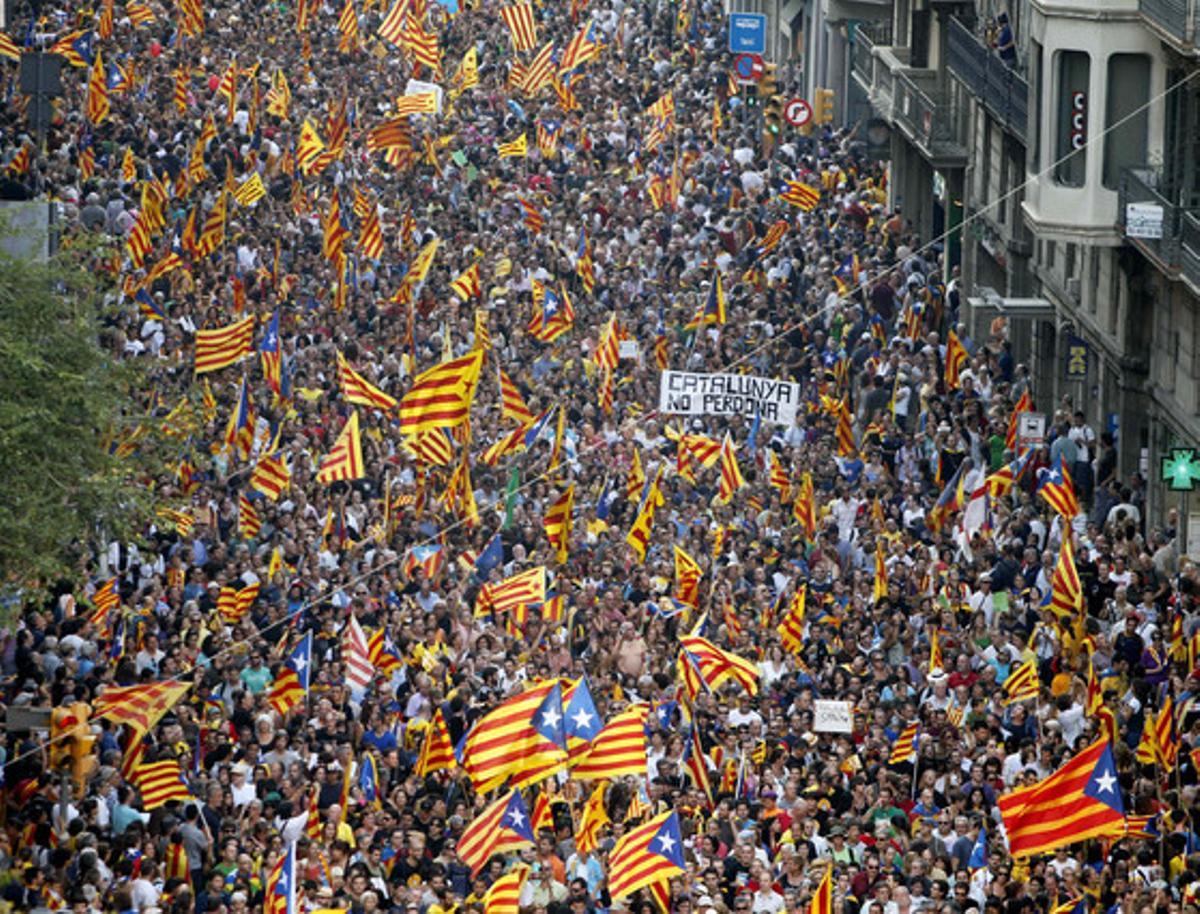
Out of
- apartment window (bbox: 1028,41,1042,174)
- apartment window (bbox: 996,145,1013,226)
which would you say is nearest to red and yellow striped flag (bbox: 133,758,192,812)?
apartment window (bbox: 1028,41,1042,174)

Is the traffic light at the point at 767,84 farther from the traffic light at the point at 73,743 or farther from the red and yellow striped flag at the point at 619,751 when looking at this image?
the red and yellow striped flag at the point at 619,751

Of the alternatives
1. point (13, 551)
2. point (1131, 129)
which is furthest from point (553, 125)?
point (13, 551)

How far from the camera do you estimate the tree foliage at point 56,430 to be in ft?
114

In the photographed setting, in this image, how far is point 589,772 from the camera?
30.8m

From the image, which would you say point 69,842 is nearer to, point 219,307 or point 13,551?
point 13,551

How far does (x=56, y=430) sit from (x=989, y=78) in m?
21.3

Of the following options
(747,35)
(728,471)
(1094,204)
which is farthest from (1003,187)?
(728,471)

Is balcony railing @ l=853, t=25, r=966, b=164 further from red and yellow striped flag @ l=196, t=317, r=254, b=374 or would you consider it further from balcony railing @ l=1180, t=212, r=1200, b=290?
red and yellow striped flag @ l=196, t=317, r=254, b=374

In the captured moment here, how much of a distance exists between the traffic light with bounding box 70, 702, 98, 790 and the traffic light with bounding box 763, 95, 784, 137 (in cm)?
2757

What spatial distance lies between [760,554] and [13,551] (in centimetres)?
889

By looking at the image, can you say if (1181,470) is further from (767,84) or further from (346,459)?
(767,84)

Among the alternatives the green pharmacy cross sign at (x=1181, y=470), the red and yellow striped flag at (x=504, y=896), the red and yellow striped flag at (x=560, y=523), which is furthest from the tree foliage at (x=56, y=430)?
the green pharmacy cross sign at (x=1181, y=470)

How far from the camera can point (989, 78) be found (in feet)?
178

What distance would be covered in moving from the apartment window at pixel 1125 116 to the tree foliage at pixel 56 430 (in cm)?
1310
